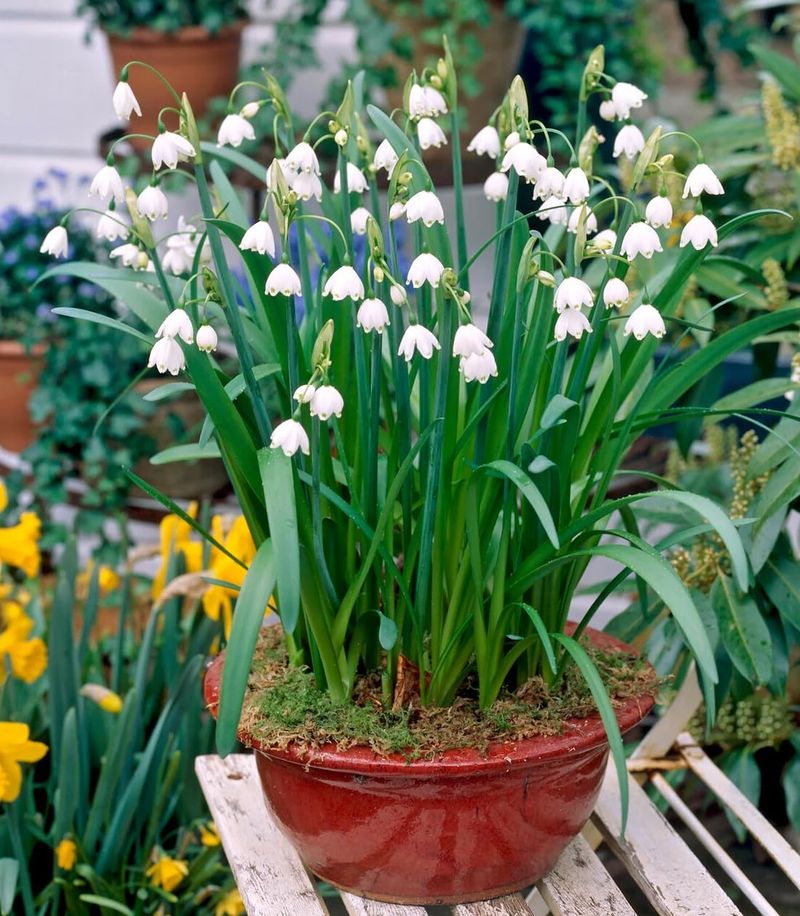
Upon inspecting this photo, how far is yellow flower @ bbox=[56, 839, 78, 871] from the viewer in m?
1.49

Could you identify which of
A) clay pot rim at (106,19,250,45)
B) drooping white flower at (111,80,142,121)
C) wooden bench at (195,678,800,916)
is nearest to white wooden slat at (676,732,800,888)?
wooden bench at (195,678,800,916)

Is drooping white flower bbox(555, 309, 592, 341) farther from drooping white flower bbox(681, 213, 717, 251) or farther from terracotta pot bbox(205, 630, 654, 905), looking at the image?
terracotta pot bbox(205, 630, 654, 905)

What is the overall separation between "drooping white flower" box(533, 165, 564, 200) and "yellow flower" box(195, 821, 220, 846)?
95 cm

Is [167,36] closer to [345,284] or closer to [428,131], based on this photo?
[428,131]

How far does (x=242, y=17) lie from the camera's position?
2.43 metres

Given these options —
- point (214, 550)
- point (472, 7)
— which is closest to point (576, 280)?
point (214, 550)

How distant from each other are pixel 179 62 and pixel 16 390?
689 millimetres

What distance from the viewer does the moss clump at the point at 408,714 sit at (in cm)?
102

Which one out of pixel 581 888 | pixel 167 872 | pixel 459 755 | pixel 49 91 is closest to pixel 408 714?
pixel 459 755

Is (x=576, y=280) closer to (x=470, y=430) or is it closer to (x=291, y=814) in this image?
(x=470, y=430)

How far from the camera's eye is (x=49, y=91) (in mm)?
2998

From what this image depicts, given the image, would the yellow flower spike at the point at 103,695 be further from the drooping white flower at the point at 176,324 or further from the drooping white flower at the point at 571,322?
the drooping white flower at the point at 571,322

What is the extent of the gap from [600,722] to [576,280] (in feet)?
1.24

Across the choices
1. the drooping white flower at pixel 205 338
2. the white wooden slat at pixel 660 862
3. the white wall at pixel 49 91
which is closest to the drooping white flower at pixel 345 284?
the drooping white flower at pixel 205 338
